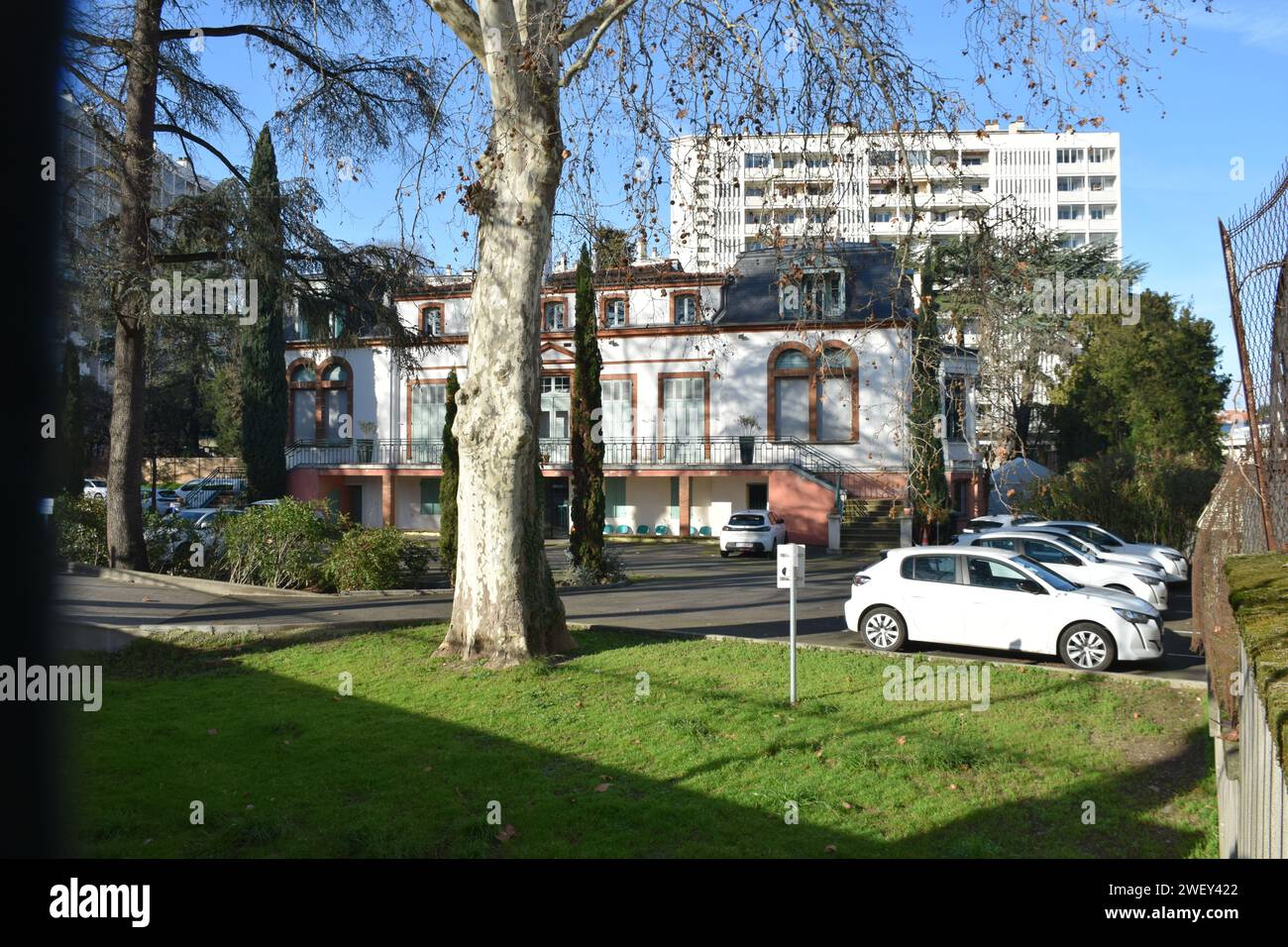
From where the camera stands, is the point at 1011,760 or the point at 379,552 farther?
the point at 379,552

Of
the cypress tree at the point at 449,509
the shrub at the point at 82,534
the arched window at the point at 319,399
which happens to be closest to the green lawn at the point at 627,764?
the shrub at the point at 82,534

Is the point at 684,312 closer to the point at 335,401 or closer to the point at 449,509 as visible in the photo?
the point at 335,401

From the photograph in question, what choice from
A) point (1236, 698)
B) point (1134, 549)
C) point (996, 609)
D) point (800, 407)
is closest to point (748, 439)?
point (800, 407)

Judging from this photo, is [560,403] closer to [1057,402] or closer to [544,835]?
[1057,402]

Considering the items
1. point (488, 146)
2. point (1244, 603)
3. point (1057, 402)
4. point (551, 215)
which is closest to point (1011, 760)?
point (1244, 603)

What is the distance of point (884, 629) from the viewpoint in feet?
46.6

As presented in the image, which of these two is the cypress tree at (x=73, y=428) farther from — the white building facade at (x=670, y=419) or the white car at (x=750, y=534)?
the white car at (x=750, y=534)

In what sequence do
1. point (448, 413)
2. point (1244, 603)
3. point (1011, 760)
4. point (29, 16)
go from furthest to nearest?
point (448, 413) → point (1011, 760) → point (29, 16) → point (1244, 603)

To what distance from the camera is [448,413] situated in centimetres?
2547

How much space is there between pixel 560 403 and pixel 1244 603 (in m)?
39.7

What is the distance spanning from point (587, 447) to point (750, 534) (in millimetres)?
9186

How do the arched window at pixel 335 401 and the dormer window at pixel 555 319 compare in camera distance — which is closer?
the dormer window at pixel 555 319

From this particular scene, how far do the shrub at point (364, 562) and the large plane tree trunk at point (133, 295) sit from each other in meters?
4.58

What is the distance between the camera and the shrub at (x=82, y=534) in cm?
2156
